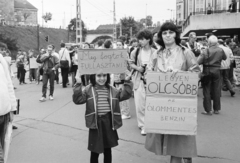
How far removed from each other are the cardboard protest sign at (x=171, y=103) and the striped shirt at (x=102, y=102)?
0.51 metres

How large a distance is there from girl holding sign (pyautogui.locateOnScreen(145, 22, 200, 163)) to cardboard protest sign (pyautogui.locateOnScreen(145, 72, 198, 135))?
5.3 inches

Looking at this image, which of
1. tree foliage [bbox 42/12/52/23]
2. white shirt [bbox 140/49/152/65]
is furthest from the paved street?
tree foliage [bbox 42/12/52/23]

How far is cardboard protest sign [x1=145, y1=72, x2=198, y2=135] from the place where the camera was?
3.38m

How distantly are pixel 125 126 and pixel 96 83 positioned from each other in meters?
2.93

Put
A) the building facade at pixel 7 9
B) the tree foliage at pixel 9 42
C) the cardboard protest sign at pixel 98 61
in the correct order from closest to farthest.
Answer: the cardboard protest sign at pixel 98 61
the tree foliage at pixel 9 42
the building facade at pixel 7 9

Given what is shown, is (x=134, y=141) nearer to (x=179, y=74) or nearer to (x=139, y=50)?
(x=139, y=50)

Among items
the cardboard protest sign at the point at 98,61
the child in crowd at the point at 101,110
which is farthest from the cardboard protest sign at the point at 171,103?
the cardboard protest sign at the point at 98,61

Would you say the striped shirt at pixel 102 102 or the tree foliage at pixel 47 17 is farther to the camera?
the tree foliage at pixel 47 17

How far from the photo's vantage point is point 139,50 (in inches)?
232

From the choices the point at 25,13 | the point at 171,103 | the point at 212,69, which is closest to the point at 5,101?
the point at 171,103

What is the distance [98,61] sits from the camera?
12.2 ft

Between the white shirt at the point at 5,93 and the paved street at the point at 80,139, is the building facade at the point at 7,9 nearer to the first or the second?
the paved street at the point at 80,139

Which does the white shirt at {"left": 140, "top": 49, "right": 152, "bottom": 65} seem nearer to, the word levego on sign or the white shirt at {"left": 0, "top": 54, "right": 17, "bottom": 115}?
the word levego on sign

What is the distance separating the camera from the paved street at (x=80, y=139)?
462 cm
